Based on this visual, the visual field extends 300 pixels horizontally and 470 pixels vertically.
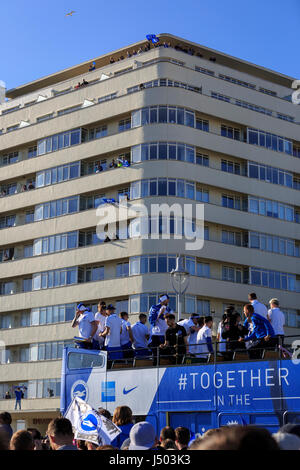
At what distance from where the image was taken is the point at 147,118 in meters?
50.2

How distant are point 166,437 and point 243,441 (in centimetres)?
641

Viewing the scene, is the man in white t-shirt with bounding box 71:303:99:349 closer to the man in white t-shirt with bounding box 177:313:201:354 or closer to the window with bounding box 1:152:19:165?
the man in white t-shirt with bounding box 177:313:201:354

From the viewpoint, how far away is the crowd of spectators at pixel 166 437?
3096mm

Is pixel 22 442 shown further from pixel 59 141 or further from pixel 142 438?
pixel 59 141

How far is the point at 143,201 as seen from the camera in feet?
160

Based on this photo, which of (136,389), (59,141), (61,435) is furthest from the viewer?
(59,141)

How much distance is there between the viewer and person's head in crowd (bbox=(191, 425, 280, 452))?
3.07 meters

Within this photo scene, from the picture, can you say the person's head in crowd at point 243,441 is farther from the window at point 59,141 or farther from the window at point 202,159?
the window at point 59,141

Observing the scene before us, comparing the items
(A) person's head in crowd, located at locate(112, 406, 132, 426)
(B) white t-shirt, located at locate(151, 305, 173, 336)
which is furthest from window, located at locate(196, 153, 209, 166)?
(A) person's head in crowd, located at locate(112, 406, 132, 426)

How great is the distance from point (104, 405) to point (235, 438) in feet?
46.8

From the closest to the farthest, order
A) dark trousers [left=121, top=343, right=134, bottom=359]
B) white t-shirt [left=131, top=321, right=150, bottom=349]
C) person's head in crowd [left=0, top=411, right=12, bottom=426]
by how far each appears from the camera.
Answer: person's head in crowd [left=0, top=411, right=12, bottom=426] → dark trousers [left=121, top=343, right=134, bottom=359] → white t-shirt [left=131, top=321, right=150, bottom=349]

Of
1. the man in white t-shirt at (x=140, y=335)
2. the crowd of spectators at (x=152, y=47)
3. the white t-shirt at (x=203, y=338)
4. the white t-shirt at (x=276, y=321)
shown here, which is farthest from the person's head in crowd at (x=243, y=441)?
the crowd of spectators at (x=152, y=47)

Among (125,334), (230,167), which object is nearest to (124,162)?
(230,167)
